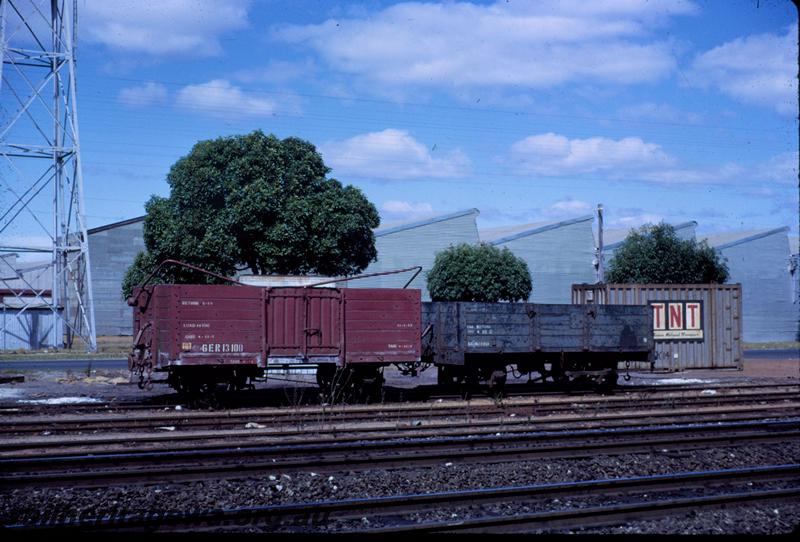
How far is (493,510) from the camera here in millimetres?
7879

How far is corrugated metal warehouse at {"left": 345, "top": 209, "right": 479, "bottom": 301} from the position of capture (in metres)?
51.9

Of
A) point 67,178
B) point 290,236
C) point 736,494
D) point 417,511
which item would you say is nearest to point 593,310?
point 736,494

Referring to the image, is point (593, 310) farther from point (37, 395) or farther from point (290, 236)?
point (290, 236)

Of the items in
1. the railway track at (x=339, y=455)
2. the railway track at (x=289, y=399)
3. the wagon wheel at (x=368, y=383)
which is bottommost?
the railway track at (x=289, y=399)

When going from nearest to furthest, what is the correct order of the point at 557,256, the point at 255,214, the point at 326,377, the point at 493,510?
the point at 493,510 → the point at 326,377 → the point at 255,214 → the point at 557,256

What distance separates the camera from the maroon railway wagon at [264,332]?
15.2 m

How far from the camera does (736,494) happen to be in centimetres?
830

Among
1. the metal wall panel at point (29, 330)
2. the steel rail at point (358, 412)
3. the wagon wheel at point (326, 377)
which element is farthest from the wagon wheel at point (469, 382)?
the metal wall panel at point (29, 330)

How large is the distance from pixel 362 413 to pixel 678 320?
13.6 metres

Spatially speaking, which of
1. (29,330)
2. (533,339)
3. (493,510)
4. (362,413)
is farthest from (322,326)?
(29,330)

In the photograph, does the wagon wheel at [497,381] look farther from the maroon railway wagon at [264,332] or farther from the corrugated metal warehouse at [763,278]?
the corrugated metal warehouse at [763,278]

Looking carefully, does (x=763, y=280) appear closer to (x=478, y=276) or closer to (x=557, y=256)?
(x=557, y=256)

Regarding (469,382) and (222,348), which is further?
(469,382)

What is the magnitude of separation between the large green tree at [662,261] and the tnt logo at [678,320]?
19.0 metres
